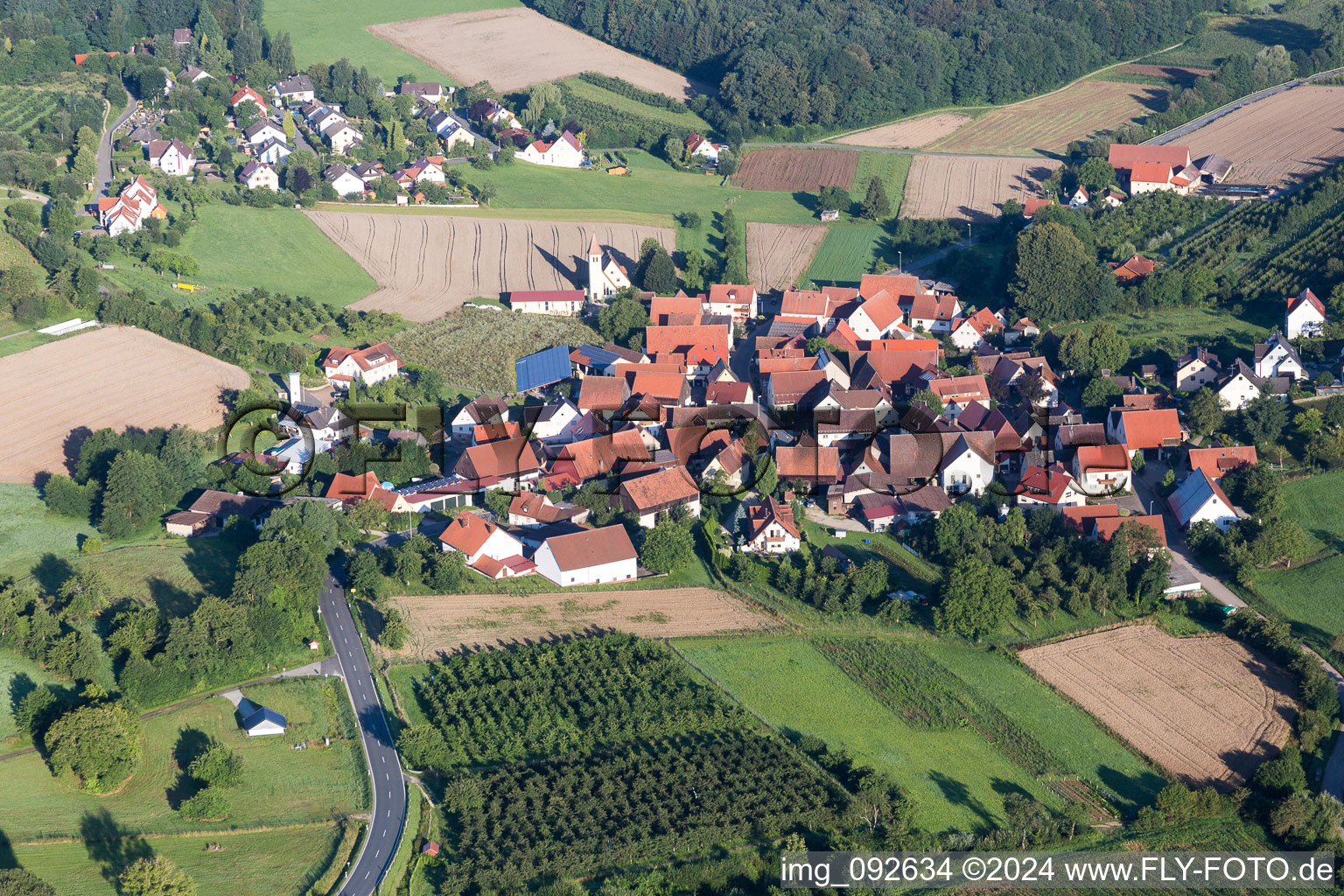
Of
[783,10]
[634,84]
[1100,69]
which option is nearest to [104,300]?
[634,84]

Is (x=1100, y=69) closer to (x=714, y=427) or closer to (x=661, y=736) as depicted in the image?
(x=714, y=427)

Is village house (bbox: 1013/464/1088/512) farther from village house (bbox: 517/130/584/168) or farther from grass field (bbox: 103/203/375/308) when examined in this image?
village house (bbox: 517/130/584/168)

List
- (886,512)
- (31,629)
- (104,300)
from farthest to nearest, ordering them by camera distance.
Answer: (104,300) < (886,512) < (31,629)

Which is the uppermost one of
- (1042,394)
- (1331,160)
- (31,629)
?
(1331,160)

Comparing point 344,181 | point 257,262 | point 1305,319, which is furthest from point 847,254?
point 257,262

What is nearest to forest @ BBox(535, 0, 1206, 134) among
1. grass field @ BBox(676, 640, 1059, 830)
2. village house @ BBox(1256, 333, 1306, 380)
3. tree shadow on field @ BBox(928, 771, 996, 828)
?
village house @ BBox(1256, 333, 1306, 380)

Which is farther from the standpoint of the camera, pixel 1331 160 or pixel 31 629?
pixel 1331 160
